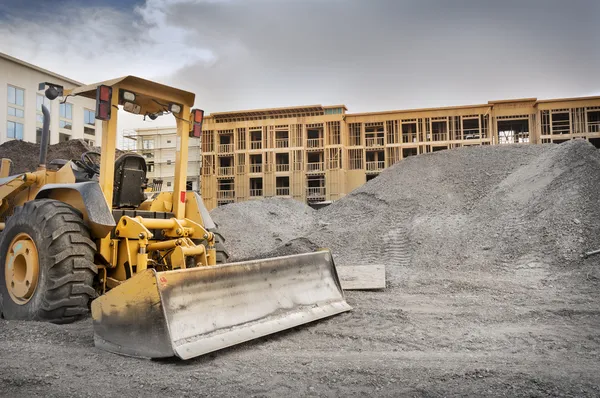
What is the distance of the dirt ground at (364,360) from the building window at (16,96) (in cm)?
2611

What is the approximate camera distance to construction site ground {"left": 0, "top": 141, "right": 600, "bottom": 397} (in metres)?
3.22

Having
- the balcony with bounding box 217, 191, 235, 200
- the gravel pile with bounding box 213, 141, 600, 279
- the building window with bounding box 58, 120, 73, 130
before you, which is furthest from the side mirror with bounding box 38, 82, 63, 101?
the balcony with bounding box 217, 191, 235, 200

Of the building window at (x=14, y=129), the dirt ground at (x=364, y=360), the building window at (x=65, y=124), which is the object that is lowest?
the dirt ground at (x=364, y=360)

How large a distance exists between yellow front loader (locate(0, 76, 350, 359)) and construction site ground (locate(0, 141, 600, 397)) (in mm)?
203

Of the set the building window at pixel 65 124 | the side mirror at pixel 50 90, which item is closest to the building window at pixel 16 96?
the building window at pixel 65 124

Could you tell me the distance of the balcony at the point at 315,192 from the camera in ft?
124

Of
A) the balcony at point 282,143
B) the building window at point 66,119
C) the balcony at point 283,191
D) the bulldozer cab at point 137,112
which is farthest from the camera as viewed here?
the balcony at point 282,143

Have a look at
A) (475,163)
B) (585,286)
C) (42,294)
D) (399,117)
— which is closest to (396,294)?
(585,286)

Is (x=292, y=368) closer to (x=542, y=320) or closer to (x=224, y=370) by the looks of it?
(x=224, y=370)

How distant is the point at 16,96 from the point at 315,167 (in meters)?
21.8

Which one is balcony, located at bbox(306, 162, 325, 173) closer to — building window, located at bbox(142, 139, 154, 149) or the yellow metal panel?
building window, located at bbox(142, 139, 154, 149)

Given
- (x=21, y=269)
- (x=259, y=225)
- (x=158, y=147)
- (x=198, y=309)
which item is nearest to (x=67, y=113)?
(x=158, y=147)

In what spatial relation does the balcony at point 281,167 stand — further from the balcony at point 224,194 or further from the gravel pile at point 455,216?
the gravel pile at point 455,216

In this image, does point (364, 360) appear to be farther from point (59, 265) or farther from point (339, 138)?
point (339, 138)
